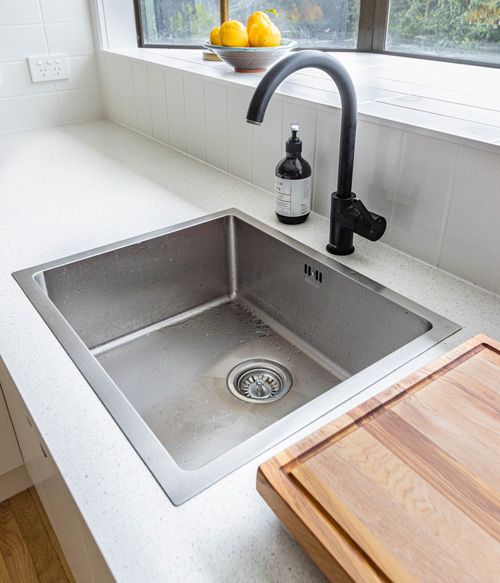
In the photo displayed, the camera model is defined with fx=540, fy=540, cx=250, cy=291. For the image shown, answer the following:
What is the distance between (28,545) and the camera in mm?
1329

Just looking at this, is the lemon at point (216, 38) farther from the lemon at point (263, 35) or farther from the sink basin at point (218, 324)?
the sink basin at point (218, 324)

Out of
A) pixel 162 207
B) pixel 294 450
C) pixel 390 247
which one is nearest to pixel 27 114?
pixel 162 207

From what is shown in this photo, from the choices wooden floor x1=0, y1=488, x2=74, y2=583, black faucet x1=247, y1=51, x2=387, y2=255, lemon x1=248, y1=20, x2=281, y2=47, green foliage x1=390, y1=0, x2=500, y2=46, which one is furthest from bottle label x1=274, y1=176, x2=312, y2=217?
wooden floor x1=0, y1=488, x2=74, y2=583

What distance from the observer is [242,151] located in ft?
4.28

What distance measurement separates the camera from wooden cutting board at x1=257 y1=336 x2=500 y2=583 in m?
0.42

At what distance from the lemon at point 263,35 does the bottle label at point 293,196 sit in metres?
0.48

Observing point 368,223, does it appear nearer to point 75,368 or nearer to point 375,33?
point 75,368

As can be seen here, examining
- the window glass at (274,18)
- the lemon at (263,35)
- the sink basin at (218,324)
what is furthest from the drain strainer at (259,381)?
the window glass at (274,18)

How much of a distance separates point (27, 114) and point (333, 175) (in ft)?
3.97

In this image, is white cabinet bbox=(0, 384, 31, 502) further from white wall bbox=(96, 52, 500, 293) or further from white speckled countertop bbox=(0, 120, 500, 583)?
white wall bbox=(96, 52, 500, 293)

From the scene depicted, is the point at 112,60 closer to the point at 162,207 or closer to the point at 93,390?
the point at 162,207

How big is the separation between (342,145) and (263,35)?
585mm

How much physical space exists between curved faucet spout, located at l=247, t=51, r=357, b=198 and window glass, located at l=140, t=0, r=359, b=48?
0.77 meters

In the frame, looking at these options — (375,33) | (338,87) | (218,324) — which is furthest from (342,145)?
(375,33)
